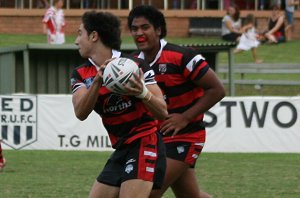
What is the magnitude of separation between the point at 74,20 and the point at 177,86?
3002cm

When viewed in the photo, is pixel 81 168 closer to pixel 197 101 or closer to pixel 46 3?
pixel 197 101

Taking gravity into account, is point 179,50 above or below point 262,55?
above

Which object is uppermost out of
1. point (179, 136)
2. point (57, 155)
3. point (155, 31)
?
point (155, 31)

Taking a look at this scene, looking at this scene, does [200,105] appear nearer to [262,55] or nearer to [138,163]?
[138,163]

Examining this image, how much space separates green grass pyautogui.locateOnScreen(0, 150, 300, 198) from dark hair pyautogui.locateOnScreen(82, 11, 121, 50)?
4.48 m

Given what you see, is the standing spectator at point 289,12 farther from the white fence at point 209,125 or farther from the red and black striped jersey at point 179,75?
the red and black striped jersey at point 179,75

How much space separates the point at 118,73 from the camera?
6586mm

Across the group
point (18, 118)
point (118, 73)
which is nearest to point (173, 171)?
Answer: point (118, 73)

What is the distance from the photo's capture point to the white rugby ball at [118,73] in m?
6.59

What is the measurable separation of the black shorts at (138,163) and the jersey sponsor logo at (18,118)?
36.8 ft

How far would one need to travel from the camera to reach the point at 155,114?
692cm

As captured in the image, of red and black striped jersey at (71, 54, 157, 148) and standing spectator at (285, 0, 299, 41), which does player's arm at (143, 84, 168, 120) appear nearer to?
red and black striped jersey at (71, 54, 157, 148)

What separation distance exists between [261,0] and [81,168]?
24.7 meters

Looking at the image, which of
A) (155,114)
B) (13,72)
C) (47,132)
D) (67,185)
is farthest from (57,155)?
(155,114)
